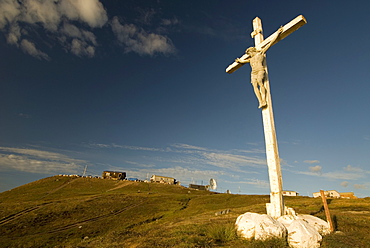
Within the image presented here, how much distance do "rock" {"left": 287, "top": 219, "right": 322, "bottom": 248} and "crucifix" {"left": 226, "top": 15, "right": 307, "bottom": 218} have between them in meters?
1.54

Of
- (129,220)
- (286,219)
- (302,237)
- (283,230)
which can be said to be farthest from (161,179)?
(302,237)

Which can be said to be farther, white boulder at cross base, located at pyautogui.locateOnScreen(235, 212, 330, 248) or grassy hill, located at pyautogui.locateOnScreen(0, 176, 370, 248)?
Result: grassy hill, located at pyautogui.locateOnScreen(0, 176, 370, 248)

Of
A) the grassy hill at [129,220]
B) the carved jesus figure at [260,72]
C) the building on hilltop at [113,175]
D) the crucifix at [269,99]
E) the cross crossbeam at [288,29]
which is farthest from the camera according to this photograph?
the building on hilltop at [113,175]

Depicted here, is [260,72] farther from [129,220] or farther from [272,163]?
[129,220]

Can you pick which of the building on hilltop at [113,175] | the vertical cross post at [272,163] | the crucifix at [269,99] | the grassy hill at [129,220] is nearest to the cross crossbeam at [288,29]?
the crucifix at [269,99]

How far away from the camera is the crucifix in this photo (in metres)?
10.2

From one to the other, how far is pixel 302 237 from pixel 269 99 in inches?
268

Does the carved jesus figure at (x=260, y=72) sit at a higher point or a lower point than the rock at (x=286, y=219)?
higher

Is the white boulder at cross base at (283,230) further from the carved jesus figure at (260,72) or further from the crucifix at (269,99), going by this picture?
the carved jesus figure at (260,72)

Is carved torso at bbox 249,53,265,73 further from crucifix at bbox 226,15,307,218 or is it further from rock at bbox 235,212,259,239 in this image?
rock at bbox 235,212,259,239

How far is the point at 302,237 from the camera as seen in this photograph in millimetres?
7891

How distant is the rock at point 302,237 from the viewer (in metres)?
7.87

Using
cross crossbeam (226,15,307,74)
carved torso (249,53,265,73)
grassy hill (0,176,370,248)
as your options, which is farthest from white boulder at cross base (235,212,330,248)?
cross crossbeam (226,15,307,74)

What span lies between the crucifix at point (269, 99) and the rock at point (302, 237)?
1.54 m
